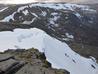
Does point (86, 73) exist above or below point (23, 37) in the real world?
below

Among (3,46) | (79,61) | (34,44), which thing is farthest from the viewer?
(79,61)

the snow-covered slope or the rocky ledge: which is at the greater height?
the rocky ledge

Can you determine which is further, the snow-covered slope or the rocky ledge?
the snow-covered slope

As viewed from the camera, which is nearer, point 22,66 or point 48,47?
point 22,66

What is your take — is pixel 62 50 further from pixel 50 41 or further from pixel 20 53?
pixel 20 53

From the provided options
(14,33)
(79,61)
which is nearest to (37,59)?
(14,33)

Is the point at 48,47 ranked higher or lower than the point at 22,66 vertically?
lower

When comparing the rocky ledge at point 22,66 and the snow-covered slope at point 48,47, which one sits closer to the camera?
the rocky ledge at point 22,66

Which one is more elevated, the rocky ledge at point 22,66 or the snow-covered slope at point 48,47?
A: the rocky ledge at point 22,66
